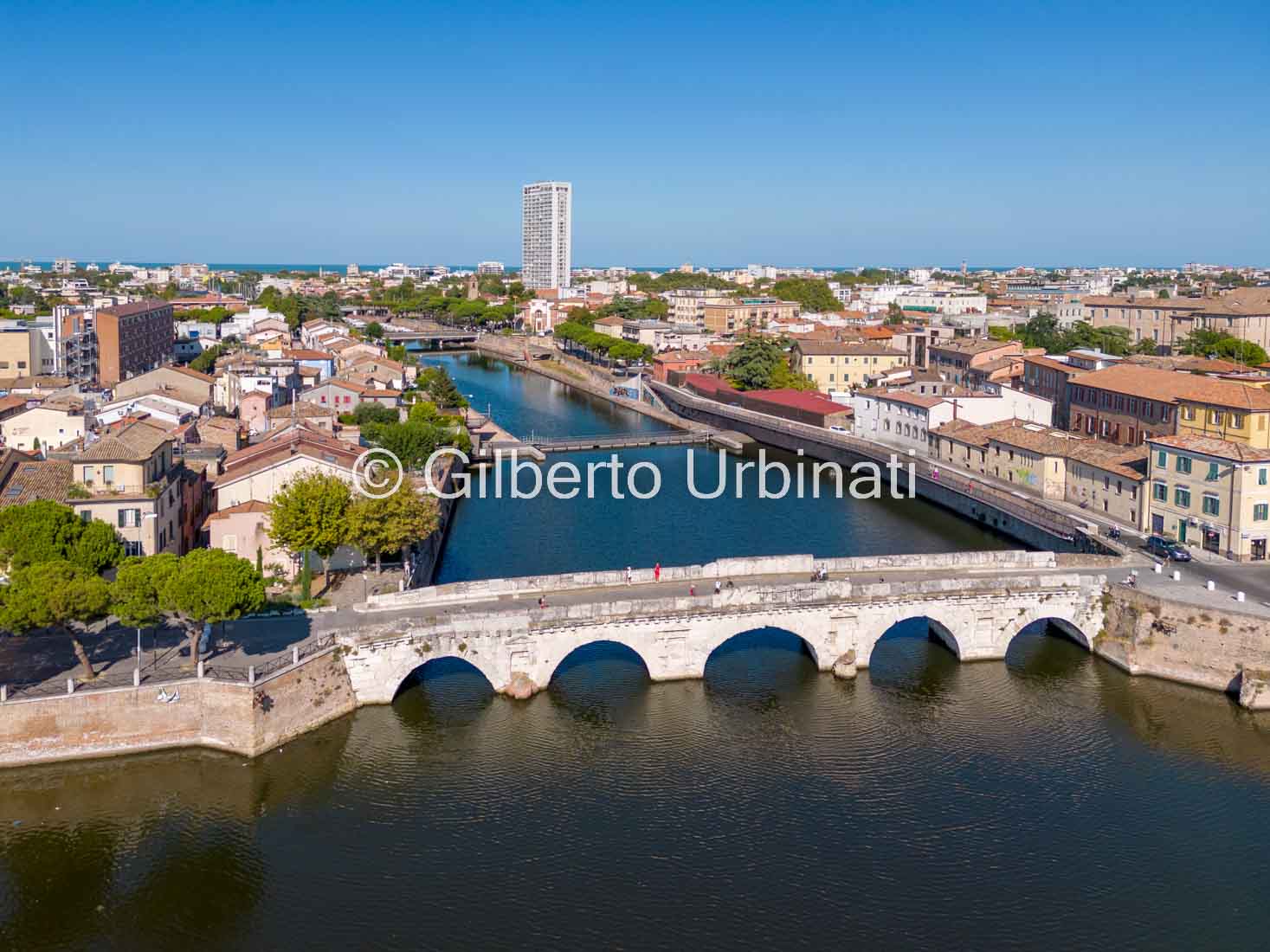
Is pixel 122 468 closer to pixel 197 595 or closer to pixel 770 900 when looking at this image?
pixel 197 595

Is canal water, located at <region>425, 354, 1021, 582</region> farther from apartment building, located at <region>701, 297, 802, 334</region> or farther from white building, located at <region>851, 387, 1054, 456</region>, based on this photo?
apartment building, located at <region>701, 297, 802, 334</region>

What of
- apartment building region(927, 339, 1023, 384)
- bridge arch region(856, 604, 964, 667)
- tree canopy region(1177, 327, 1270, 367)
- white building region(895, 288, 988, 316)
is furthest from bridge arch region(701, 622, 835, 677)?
white building region(895, 288, 988, 316)

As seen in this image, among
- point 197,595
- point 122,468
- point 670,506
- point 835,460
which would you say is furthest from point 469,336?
point 197,595

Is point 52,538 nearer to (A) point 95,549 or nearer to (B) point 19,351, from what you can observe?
(A) point 95,549

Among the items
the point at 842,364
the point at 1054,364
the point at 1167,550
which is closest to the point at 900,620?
the point at 1167,550

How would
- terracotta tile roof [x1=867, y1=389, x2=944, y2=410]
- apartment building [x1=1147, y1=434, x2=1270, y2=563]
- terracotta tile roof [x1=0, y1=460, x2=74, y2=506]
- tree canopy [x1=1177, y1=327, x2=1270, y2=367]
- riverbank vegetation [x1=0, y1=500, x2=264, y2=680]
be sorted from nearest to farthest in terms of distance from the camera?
riverbank vegetation [x1=0, y1=500, x2=264, y2=680] → terracotta tile roof [x1=0, y1=460, x2=74, y2=506] → apartment building [x1=1147, y1=434, x2=1270, y2=563] → terracotta tile roof [x1=867, y1=389, x2=944, y2=410] → tree canopy [x1=1177, y1=327, x2=1270, y2=367]

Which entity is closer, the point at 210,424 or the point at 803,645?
the point at 803,645

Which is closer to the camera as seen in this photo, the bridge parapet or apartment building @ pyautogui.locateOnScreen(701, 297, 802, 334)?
the bridge parapet

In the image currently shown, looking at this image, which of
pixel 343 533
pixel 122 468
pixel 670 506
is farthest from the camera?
pixel 670 506
